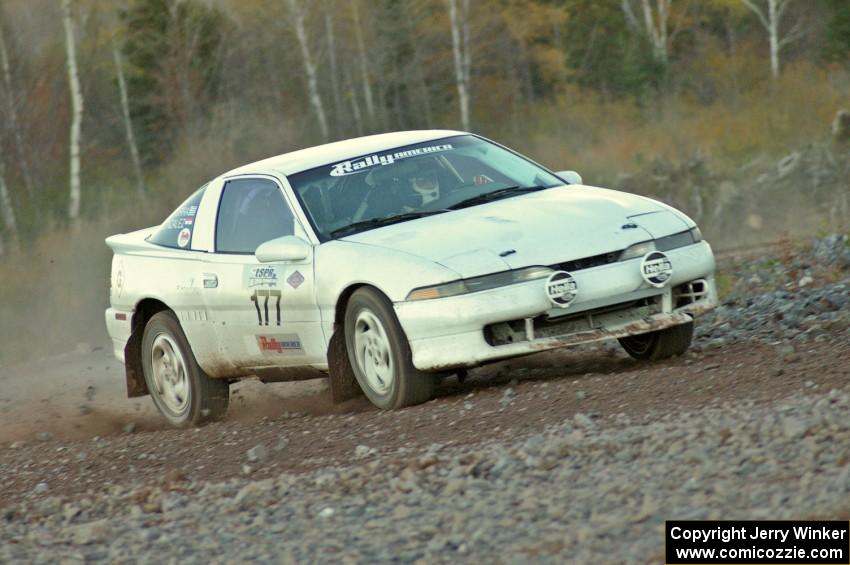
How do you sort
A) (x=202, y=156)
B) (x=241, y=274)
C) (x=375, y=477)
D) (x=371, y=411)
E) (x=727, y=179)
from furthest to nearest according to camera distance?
(x=202, y=156) < (x=727, y=179) < (x=241, y=274) < (x=371, y=411) < (x=375, y=477)

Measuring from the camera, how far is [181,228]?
9227 mm

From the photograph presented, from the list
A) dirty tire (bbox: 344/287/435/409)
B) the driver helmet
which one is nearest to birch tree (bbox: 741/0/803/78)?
the driver helmet

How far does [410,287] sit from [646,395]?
1.30 meters

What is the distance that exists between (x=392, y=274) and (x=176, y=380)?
97.4 inches

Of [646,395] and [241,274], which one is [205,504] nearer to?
[646,395]

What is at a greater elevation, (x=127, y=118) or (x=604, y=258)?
(x=127, y=118)

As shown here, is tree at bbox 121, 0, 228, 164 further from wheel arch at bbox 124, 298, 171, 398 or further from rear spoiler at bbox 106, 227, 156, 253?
wheel arch at bbox 124, 298, 171, 398

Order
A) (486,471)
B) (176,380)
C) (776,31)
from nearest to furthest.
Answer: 1. (486,471)
2. (176,380)
3. (776,31)

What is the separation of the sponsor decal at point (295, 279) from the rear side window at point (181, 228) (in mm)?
1193

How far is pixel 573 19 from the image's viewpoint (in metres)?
43.6

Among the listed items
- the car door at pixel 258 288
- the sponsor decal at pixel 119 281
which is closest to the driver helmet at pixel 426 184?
the car door at pixel 258 288

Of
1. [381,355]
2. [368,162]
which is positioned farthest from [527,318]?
[368,162]

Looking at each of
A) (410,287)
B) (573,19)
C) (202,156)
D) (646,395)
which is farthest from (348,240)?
(573,19)

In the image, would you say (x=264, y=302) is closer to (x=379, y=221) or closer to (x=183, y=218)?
(x=379, y=221)
